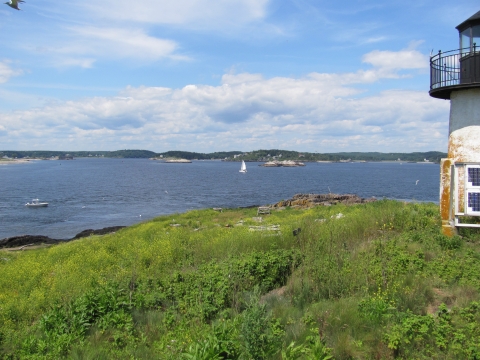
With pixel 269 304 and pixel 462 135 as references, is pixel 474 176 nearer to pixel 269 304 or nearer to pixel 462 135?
pixel 462 135

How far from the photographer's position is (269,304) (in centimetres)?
711

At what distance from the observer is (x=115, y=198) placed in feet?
184

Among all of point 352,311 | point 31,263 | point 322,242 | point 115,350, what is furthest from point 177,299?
point 31,263

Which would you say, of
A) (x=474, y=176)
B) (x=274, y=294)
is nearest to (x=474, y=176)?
(x=474, y=176)

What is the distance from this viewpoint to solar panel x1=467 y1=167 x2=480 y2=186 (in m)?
10.6

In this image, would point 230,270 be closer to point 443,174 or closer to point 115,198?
point 443,174

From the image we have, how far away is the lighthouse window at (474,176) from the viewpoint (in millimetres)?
10633

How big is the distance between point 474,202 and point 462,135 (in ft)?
6.44

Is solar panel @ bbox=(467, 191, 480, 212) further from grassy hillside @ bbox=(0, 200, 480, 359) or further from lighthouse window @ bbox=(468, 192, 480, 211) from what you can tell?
grassy hillside @ bbox=(0, 200, 480, 359)

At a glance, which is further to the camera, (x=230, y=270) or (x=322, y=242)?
(x=322, y=242)

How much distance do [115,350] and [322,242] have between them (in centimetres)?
592

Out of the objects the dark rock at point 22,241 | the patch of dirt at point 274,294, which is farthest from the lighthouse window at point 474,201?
the dark rock at point 22,241

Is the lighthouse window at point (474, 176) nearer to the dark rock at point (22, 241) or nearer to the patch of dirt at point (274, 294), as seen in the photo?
the patch of dirt at point (274, 294)

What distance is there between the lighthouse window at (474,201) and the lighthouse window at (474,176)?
0.31 m
